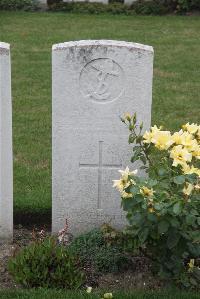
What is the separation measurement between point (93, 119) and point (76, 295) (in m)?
1.23

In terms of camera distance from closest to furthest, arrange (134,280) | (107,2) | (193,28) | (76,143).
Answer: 1. (134,280)
2. (76,143)
3. (193,28)
4. (107,2)

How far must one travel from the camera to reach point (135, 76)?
478 cm

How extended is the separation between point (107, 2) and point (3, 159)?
11.1 meters

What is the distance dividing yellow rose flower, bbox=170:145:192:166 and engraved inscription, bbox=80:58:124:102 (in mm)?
952

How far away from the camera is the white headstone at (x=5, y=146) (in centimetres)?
470

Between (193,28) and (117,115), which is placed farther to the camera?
(193,28)

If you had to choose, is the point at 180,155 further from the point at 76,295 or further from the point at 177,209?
the point at 76,295

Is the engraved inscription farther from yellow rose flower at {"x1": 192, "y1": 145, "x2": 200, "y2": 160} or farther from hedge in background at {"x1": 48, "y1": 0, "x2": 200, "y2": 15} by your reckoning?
hedge in background at {"x1": 48, "y1": 0, "x2": 200, "y2": 15}

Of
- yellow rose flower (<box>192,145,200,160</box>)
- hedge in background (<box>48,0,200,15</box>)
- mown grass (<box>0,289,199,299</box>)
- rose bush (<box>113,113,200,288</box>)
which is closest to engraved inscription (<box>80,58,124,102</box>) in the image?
rose bush (<box>113,113,200,288</box>)

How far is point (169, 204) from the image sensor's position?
3.84 metres

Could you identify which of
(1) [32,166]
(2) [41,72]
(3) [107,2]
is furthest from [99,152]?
(3) [107,2]

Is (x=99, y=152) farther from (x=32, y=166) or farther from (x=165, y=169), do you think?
(x=32, y=166)

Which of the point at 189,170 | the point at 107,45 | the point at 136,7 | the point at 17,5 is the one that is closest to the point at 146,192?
the point at 189,170

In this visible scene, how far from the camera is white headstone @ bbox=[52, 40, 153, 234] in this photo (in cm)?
476
